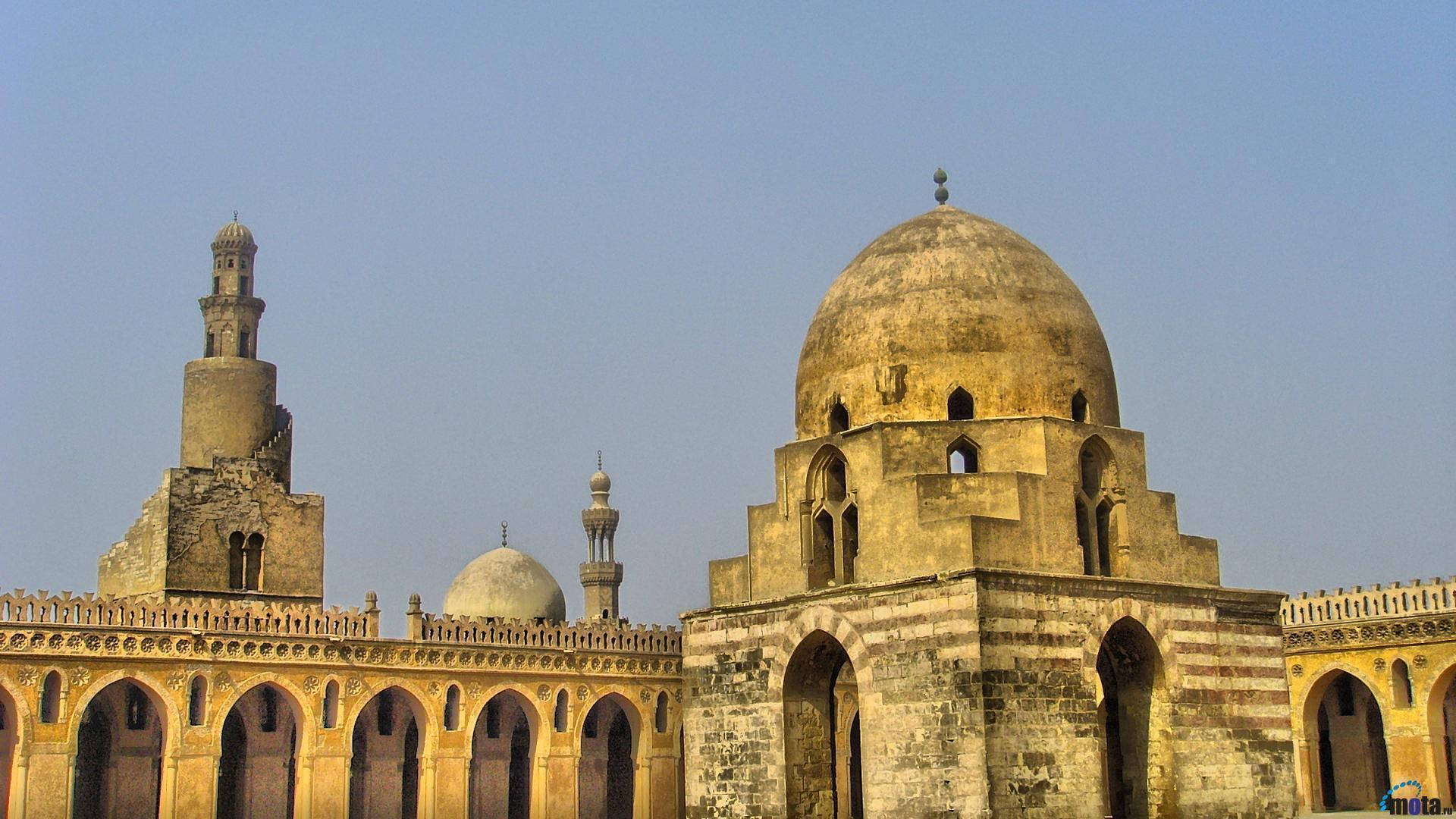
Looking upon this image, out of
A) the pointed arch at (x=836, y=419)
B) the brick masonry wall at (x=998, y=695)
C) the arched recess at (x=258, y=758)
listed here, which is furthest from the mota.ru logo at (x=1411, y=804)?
the arched recess at (x=258, y=758)

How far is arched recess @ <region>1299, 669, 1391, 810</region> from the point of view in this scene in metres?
31.0

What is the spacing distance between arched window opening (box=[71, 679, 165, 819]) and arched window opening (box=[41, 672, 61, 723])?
125 inches

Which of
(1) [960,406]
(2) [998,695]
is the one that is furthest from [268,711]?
(2) [998,695]

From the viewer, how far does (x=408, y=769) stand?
3297 cm

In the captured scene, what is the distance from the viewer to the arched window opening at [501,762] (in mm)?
32719

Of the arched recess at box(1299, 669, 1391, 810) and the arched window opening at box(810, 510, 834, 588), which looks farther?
the arched recess at box(1299, 669, 1391, 810)

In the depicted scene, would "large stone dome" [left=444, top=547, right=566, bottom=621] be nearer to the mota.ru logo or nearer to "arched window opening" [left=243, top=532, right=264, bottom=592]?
"arched window opening" [left=243, top=532, right=264, bottom=592]

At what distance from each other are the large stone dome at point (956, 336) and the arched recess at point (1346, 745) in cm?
1494

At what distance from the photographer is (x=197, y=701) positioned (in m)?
26.6

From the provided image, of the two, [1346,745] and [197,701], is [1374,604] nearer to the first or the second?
[1346,745]

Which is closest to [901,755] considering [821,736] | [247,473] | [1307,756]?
[821,736]

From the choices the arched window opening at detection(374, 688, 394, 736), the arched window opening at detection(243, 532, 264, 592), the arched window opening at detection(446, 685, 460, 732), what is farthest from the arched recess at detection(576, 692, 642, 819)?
the arched window opening at detection(243, 532, 264, 592)

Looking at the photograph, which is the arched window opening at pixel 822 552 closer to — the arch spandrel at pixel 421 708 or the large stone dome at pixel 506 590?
the arch spandrel at pixel 421 708

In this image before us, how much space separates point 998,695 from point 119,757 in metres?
18.6
